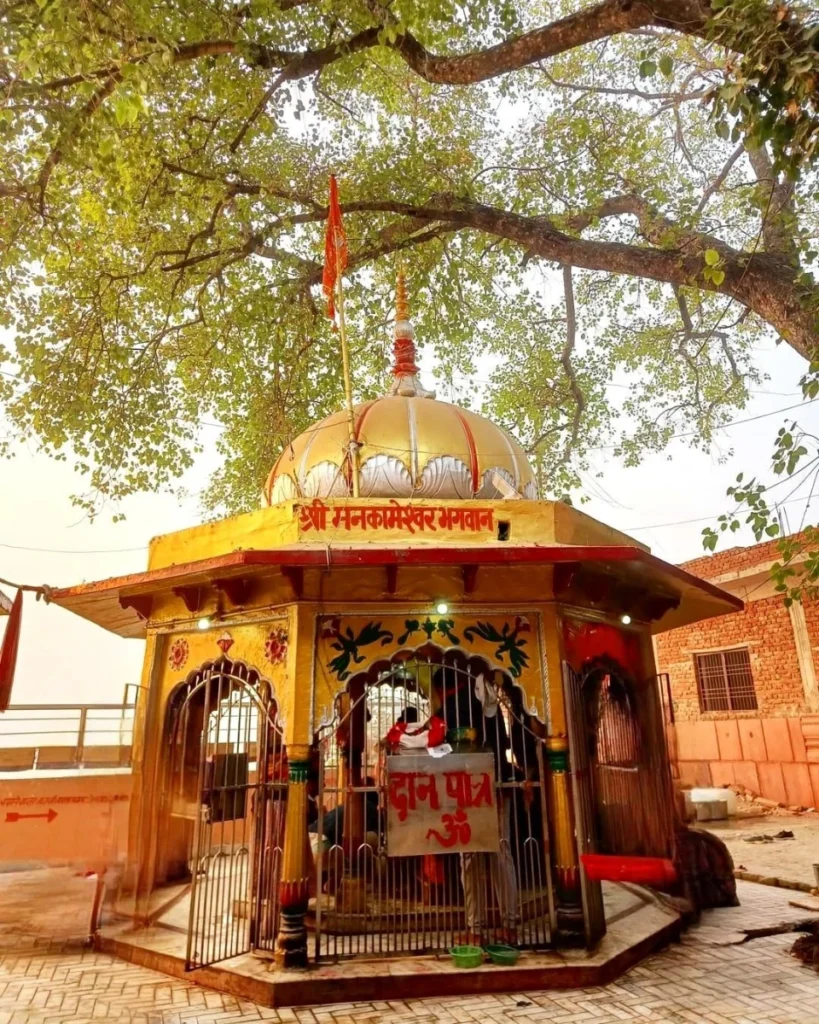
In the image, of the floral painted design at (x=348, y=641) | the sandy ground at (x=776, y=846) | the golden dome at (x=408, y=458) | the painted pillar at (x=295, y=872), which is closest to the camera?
the painted pillar at (x=295, y=872)

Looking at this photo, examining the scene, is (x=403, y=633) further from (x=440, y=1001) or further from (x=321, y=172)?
(x=321, y=172)

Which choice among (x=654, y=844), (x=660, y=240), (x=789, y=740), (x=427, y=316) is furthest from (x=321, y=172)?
(x=789, y=740)

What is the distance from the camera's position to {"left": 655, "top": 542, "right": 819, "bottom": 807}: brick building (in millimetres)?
15445

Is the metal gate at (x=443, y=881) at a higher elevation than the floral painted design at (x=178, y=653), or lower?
lower

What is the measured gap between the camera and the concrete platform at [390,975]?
581 centimetres

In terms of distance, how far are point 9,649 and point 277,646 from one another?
2965 mm

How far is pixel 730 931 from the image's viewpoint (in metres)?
7.56

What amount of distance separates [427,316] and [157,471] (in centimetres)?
629

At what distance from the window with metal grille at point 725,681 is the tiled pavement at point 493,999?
10835mm

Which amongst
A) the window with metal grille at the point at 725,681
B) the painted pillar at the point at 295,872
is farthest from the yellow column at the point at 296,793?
the window with metal grille at the point at 725,681

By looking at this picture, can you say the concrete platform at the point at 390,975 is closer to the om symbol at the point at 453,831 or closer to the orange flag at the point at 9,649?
the om symbol at the point at 453,831

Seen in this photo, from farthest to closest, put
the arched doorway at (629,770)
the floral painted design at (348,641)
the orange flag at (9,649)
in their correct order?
the arched doorway at (629,770), the orange flag at (9,649), the floral painted design at (348,641)

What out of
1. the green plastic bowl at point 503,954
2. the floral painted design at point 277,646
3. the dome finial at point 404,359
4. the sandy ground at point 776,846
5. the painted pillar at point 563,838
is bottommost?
the green plastic bowl at point 503,954

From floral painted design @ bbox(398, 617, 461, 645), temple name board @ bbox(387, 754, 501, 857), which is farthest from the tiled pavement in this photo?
floral painted design @ bbox(398, 617, 461, 645)
